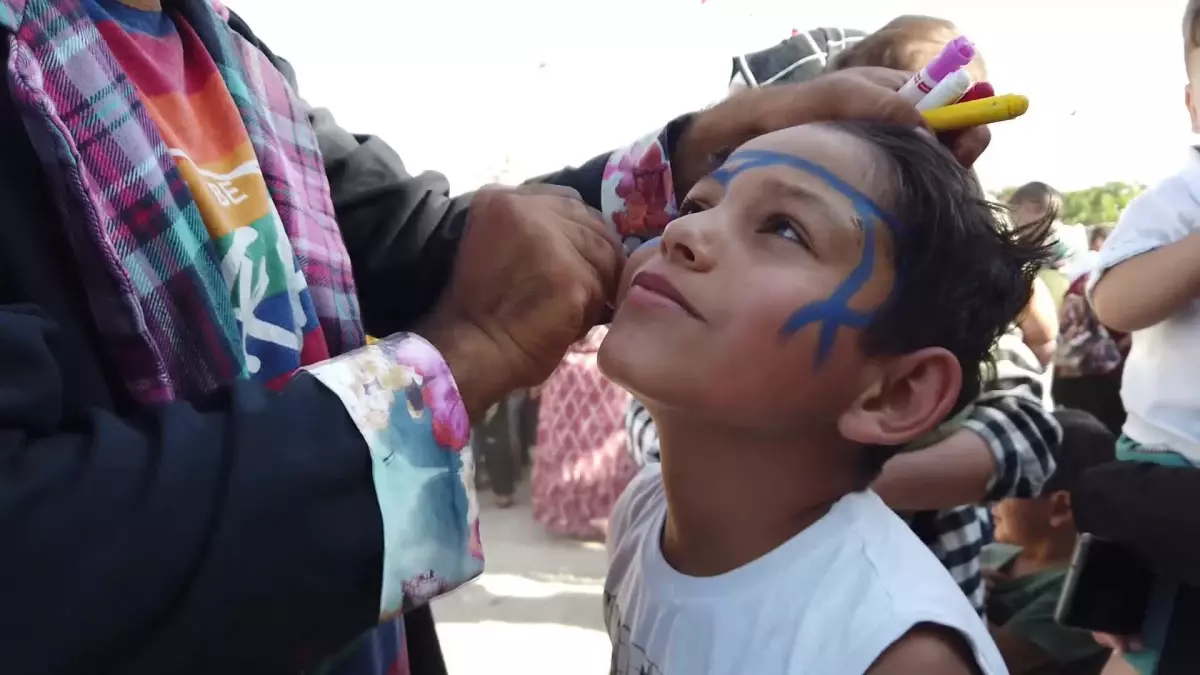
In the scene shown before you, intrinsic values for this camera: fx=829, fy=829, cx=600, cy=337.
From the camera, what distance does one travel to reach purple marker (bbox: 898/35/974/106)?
0.62 m

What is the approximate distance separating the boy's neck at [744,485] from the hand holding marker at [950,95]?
0.83 ft

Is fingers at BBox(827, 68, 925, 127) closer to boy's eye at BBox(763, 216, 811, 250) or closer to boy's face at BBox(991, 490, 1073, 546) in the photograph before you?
boy's eye at BBox(763, 216, 811, 250)

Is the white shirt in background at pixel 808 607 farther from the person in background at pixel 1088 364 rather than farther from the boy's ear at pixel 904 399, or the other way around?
the person in background at pixel 1088 364

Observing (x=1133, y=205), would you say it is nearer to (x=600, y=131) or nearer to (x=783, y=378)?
(x=783, y=378)

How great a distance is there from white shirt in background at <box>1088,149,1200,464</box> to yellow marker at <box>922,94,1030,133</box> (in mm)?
558

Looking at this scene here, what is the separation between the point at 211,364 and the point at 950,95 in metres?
0.54

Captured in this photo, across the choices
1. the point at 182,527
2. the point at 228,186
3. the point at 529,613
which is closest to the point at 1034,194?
the point at 529,613

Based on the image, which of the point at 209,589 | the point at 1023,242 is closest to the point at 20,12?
the point at 209,589

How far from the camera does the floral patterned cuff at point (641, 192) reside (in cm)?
72

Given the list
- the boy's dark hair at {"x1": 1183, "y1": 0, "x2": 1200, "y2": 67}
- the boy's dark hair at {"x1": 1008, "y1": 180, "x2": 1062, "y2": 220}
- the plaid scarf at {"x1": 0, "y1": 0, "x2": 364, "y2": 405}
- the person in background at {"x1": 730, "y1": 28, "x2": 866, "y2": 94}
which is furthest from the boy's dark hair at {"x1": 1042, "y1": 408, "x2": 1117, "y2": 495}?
the plaid scarf at {"x1": 0, "y1": 0, "x2": 364, "y2": 405}

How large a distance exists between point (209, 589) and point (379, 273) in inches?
16.2

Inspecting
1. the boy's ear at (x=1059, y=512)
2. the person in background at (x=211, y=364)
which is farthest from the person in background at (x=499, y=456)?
the person in background at (x=211, y=364)

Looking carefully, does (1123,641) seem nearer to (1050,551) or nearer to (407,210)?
(1050,551)

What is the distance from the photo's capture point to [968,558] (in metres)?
1.01
